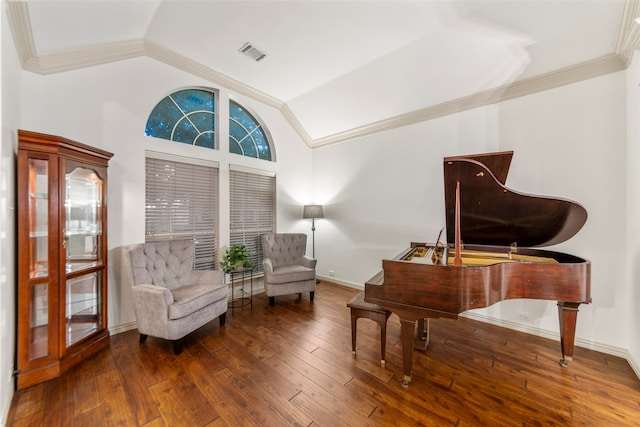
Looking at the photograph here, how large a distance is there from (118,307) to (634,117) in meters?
5.44

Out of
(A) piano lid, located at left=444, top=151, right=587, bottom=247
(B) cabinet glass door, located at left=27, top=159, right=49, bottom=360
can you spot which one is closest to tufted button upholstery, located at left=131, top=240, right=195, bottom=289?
(B) cabinet glass door, located at left=27, top=159, right=49, bottom=360

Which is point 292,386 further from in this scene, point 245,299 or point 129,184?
point 129,184

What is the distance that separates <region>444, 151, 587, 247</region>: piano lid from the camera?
1794 millimetres

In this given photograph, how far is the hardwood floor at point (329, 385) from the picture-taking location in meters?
1.55

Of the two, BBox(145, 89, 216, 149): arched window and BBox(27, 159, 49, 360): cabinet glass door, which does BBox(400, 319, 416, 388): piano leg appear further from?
BBox(145, 89, 216, 149): arched window

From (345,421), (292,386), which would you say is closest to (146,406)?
(292,386)

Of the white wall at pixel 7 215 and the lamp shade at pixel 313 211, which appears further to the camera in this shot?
the lamp shade at pixel 313 211

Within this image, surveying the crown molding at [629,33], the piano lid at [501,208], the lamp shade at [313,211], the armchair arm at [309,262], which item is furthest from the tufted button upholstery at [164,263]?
the crown molding at [629,33]

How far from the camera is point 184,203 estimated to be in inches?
127

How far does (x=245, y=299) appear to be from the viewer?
371cm

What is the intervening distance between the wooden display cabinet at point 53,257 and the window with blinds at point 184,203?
0.65 metres

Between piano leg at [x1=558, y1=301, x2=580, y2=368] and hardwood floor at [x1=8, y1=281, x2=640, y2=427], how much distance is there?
9cm

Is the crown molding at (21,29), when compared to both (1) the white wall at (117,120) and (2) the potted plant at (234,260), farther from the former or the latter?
(2) the potted plant at (234,260)

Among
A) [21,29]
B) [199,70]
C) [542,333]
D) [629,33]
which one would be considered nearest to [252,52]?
[199,70]
